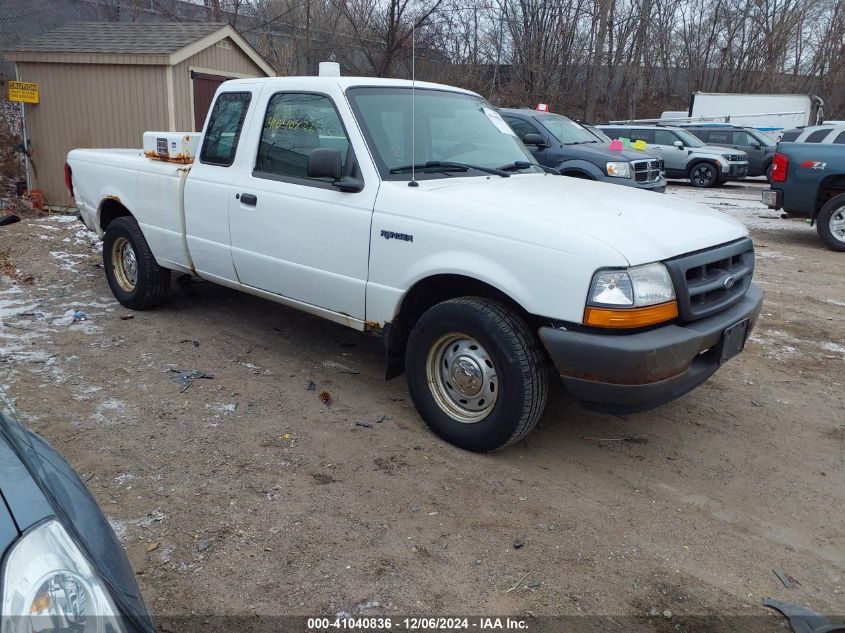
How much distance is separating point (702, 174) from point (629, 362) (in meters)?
17.8

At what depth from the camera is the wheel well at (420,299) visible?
12.8ft

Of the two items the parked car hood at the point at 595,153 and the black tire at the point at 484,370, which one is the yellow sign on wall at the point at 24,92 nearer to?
the parked car hood at the point at 595,153

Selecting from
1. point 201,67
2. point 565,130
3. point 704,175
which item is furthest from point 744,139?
point 201,67

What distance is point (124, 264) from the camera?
6.46 meters

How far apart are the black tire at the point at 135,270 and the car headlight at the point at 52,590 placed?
4.88 metres

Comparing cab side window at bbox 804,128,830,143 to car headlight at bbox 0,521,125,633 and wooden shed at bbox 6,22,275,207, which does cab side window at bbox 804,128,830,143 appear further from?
car headlight at bbox 0,521,125,633

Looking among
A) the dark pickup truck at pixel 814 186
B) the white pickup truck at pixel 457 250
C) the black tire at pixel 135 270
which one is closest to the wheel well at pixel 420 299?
the white pickup truck at pixel 457 250

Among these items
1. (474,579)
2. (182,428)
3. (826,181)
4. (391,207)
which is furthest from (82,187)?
(826,181)

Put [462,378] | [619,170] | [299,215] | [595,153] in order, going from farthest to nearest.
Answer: [595,153] → [619,170] → [299,215] → [462,378]

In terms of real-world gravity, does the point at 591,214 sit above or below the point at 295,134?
below

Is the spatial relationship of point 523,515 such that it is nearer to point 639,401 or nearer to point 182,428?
point 639,401

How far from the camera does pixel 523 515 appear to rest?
3.41 m

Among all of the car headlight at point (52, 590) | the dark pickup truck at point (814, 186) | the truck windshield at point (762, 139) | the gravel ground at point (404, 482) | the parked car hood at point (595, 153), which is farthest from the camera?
the truck windshield at point (762, 139)

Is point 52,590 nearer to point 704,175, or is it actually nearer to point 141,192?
point 141,192
